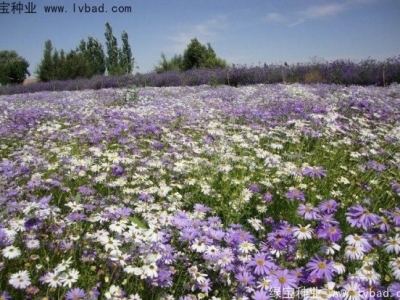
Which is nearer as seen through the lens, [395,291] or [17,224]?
[395,291]

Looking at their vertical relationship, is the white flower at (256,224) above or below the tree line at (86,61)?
below

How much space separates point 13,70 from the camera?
42.5 meters

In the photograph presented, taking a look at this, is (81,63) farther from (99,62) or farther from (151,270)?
(151,270)

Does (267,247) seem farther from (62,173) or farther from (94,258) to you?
(62,173)

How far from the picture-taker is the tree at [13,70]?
38841mm

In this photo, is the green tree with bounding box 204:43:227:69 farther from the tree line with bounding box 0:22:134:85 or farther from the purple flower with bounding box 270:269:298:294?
the purple flower with bounding box 270:269:298:294

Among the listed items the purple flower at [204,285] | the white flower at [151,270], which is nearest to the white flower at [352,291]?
the purple flower at [204,285]

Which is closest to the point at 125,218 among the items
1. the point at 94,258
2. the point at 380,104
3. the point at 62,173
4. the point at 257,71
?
the point at 94,258

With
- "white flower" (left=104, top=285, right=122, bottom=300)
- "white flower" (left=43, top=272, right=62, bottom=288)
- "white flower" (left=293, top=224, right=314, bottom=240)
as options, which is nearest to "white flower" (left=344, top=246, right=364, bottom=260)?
"white flower" (left=293, top=224, right=314, bottom=240)

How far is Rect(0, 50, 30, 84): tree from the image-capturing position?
3884cm

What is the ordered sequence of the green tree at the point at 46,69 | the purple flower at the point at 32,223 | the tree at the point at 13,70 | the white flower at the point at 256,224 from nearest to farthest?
the purple flower at the point at 32,223
the white flower at the point at 256,224
the green tree at the point at 46,69
the tree at the point at 13,70

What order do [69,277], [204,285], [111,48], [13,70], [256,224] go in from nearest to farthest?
[69,277], [204,285], [256,224], [111,48], [13,70]

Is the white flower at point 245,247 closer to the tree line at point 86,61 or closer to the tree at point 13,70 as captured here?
the tree line at point 86,61

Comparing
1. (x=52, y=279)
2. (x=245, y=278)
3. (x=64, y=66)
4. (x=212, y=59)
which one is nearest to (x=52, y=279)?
(x=52, y=279)
